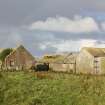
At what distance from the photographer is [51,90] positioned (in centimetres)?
3522

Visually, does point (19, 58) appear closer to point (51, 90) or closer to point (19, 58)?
point (19, 58)

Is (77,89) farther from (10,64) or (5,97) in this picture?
(10,64)

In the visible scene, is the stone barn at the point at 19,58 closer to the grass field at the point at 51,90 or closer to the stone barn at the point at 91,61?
the stone barn at the point at 91,61

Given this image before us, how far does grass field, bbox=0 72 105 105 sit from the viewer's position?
32.9m

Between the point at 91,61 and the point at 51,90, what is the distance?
28.4 m

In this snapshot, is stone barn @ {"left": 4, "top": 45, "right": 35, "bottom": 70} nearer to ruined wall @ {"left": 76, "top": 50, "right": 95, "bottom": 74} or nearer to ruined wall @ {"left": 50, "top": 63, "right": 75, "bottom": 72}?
ruined wall @ {"left": 50, "top": 63, "right": 75, "bottom": 72}

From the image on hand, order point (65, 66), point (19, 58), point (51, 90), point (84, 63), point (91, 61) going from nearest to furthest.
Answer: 1. point (51, 90)
2. point (91, 61)
3. point (84, 63)
4. point (65, 66)
5. point (19, 58)

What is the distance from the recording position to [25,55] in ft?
275

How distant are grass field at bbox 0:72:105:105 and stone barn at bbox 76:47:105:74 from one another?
21.0 meters

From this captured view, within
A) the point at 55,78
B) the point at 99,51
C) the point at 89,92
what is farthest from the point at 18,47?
the point at 89,92

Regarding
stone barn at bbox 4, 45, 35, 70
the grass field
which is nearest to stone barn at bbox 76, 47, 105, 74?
stone barn at bbox 4, 45, 35, 70

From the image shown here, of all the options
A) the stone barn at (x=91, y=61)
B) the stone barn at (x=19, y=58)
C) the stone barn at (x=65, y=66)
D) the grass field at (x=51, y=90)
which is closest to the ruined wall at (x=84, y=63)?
the stone barn at (x=91, y=61)

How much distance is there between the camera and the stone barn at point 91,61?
2368 inches

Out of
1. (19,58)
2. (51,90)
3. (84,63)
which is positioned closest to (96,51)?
(84,63)
